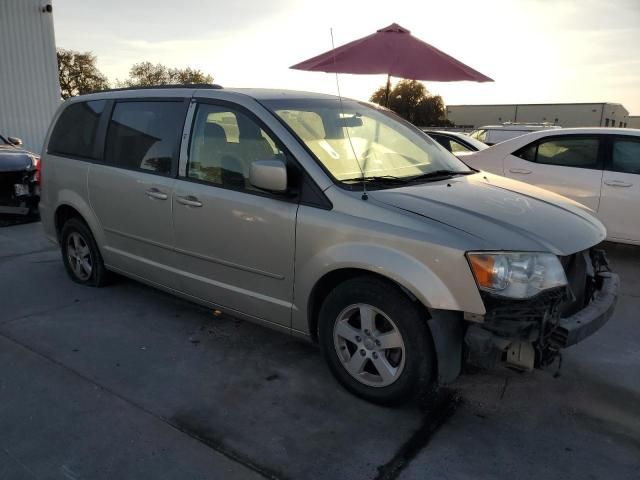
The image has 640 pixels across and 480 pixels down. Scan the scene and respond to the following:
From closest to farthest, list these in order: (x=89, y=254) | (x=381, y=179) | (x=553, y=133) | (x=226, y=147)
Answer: (x=381, y=179) < (x=226, y=147) < (x=89, y=254) < (x=553, y=133)

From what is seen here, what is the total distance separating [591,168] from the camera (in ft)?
19.6

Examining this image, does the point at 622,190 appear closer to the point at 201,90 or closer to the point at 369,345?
the point at 369,345

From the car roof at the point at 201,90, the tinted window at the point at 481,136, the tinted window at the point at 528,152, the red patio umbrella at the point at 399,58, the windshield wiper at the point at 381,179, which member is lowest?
the windshield wiper at the point at 381,179

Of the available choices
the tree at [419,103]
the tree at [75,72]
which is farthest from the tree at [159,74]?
the tree at [419,103]

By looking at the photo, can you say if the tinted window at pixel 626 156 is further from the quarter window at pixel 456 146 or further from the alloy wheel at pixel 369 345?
the alloy wheel at pixel 369 345

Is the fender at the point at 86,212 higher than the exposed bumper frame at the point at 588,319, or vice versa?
the fender at the point at 86,212

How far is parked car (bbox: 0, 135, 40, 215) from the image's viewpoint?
7309 mm

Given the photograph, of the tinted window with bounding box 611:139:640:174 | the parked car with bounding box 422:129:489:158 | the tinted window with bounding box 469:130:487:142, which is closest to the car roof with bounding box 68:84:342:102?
the tinted window with bounding box 611:139:640:174

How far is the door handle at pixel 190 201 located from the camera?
11.5 ft

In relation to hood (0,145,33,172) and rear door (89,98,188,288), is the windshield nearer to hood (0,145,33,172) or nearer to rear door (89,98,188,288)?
rear door (89,98,188,288)

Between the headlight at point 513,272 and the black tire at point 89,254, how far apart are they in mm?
3431

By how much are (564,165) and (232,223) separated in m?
4.54

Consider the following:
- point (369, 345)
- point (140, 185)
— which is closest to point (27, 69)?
point (140, 185)

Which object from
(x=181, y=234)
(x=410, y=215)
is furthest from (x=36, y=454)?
(x=410, y=215)
